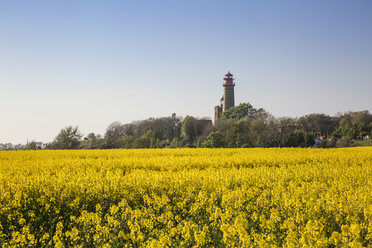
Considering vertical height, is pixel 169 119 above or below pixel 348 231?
above

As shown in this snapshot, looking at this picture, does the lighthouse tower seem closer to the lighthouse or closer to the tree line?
the lighthouse

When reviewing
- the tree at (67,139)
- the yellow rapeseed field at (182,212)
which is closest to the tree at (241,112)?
the tree at (67,139)

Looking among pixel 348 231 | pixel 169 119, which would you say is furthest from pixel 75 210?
pixel 169 119

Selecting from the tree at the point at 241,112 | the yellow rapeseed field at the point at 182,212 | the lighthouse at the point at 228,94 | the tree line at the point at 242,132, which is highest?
the lighthouse at the point at 228,94

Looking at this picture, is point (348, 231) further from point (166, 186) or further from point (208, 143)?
point (208, 143)

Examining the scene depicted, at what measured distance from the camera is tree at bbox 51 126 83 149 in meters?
57.9

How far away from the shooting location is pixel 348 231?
14.7 feet

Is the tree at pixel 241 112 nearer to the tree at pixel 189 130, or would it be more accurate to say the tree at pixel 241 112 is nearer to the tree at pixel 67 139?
the tree at pixel 189 130

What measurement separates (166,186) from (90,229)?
2.85 m

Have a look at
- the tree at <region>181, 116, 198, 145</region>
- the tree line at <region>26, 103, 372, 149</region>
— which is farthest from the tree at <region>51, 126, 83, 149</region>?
the tree at <region>181, 116, 198, 145</region>

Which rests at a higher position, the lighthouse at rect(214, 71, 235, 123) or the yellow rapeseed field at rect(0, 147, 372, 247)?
the lighthouse at rect(214, 71, 235, 123)

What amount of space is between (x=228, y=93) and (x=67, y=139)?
49.3 meters

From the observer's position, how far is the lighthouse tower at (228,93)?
3506 inches

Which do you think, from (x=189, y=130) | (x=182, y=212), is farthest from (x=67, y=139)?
(x=182, y=212)
